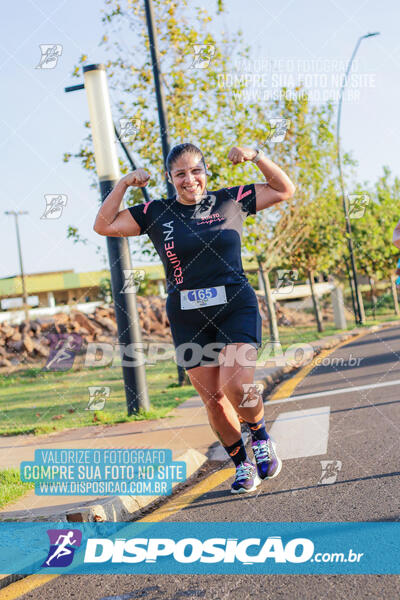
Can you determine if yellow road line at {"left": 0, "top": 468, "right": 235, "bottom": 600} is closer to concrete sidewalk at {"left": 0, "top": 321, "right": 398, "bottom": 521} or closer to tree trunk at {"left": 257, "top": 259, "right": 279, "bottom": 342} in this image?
concrete sidewalk at {"left": 0, "top": 321, "right": 398, "bottom": 521}

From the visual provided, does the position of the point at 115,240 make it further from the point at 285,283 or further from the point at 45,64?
the point at 285,283

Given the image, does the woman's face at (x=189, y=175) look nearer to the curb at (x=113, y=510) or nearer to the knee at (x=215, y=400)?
the knee at (x=215, y=400)

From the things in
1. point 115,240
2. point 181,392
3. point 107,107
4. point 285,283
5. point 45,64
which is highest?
point 45,64

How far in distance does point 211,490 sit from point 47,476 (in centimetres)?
126

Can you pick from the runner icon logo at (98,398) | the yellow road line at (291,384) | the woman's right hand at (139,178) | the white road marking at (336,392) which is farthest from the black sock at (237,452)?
the yellow road line at (291,384)

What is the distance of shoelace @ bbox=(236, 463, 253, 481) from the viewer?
400cm

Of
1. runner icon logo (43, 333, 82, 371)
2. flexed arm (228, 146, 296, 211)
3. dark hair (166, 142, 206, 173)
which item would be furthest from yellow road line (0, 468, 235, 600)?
runner icon logo (43, 333, 82, 371)

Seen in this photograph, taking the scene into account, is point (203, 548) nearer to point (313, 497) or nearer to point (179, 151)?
point (313, 497)

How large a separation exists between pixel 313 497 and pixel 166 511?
0.84 metres

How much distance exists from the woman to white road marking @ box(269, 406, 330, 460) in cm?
78

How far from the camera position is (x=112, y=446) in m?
5.49

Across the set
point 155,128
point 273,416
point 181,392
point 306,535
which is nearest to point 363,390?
point 273,416

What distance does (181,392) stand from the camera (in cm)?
916

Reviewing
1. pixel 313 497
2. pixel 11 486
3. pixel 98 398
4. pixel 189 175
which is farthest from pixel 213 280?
pixel 98 398
